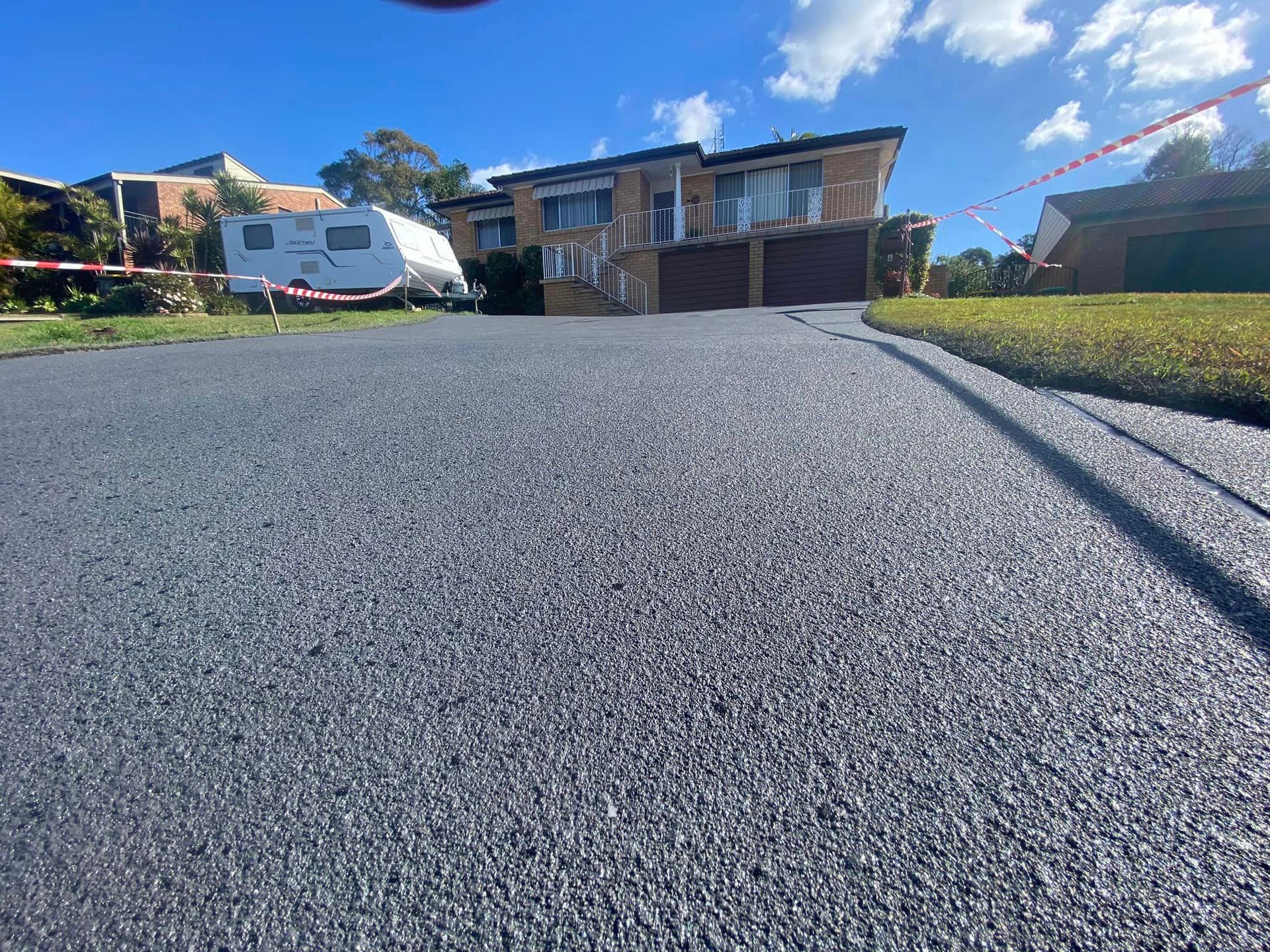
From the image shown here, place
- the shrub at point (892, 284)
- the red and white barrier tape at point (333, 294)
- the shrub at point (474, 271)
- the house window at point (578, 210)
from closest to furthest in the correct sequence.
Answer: the red and white barrier tape at point (333, 294) → the shrub at point (892, 284) → the house window at point (578, 210) → the shrub at point (474, 271)

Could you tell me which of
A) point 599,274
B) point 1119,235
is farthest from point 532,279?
point 1119,235

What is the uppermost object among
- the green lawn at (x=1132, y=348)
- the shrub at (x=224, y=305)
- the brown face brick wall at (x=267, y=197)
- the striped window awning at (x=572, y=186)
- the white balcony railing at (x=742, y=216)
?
the brown face brick wall at (x=267, y=197)

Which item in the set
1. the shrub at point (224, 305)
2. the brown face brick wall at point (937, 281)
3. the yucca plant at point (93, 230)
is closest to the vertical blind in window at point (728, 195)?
the brown face brick wall at point (937, 281)

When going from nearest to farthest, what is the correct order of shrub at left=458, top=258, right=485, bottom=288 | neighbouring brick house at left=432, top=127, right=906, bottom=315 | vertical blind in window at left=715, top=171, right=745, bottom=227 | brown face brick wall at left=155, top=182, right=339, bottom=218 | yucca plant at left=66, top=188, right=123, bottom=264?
neighbouring brick house at left=432, top=127, right=906, bottom=315, vertical blind in window at left=715, top=171, right=745, bottom=227, yucca plant at left=66, top=188, right=123, bottom=264, shrub at left=458, top=258, right=485, bottom=288, brown face brick wall at left=155, top=182, right=339, bottom=218

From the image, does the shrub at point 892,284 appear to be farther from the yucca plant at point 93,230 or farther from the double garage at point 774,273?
the yucca plant at point 93,230

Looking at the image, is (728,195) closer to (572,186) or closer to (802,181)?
(802,181)

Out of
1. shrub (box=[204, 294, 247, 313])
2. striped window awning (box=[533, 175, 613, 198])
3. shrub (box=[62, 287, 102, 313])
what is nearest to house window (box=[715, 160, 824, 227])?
striped window awning (box=[533, 175, 613, 198])

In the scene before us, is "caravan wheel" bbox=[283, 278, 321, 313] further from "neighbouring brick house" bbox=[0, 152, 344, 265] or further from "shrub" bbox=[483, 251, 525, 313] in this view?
"neighbouring brick house" bbox=[0, 152, 344, 265]
